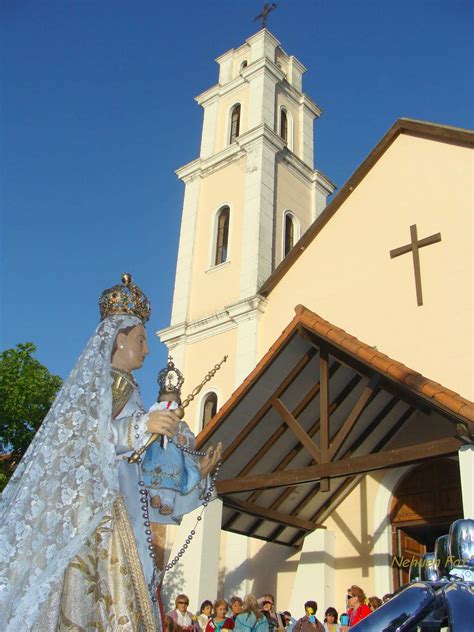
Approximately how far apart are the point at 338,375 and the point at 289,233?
869 centimetres

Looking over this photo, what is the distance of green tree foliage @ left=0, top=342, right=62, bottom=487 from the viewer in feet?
56.8

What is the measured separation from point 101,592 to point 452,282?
9.09 meters

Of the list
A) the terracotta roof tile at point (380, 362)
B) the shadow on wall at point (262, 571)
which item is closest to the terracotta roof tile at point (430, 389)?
the terracotta roof tile at point (380, 362)

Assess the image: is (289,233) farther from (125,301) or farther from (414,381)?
(125,301)

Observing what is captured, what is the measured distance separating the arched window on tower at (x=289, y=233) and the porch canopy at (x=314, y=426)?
7.63 meters

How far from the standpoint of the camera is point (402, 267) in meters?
11.9

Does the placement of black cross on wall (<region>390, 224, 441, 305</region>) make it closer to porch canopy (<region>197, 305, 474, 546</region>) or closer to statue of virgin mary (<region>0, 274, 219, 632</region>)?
porch canopy (<region>197, 305, 474, 546</region>)

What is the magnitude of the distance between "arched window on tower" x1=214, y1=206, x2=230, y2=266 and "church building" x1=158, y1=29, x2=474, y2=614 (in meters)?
0.07

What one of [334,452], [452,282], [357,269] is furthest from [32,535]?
[357,269]

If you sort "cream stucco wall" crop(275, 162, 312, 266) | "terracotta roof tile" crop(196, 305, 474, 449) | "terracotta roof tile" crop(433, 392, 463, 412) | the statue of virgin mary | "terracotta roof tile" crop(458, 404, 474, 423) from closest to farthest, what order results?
the statue of virgin mary
"terracotta roof tile" crop(458, 404, 474, 423)
"terracotta roof tile" crop(433, 392, 463, 412)
"terracotta roof tile" crop(196, 305, 474, 449)
"cream stucco wall" crop(275, 162, 312, 266)

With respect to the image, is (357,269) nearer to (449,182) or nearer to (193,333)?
(449,182)

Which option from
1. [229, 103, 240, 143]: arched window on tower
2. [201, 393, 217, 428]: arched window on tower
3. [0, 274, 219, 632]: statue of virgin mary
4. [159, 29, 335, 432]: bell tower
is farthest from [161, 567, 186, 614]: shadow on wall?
[229, 103, 240, 143]: arched window on tower

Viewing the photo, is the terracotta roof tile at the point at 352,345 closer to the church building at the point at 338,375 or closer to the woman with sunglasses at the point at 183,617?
the church building at the point at 338,375

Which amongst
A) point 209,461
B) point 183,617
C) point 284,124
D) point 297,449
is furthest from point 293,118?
point 209,461
